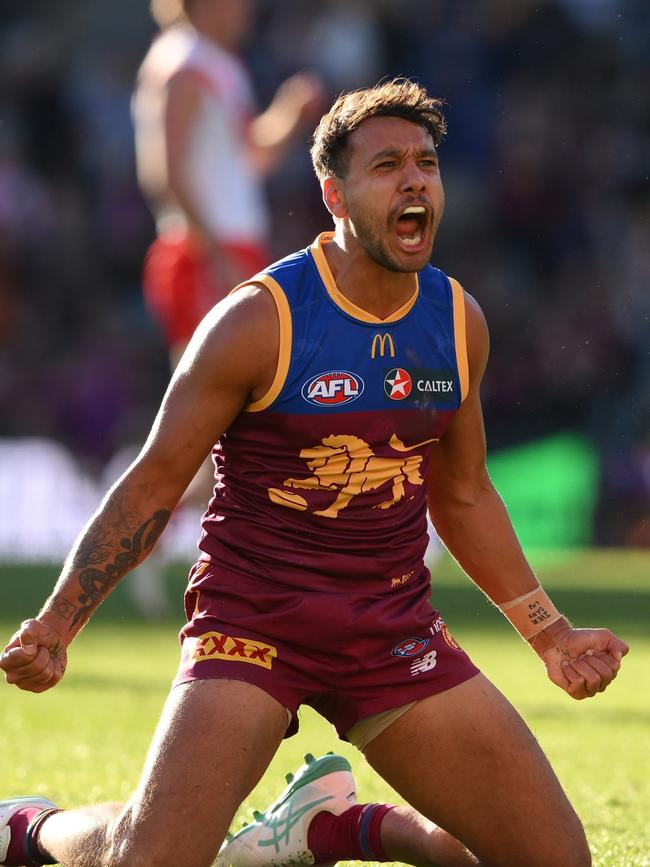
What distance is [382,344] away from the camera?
168 inches

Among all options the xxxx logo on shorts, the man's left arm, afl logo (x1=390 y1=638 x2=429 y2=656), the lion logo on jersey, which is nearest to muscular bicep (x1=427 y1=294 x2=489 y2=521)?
the man's left arm

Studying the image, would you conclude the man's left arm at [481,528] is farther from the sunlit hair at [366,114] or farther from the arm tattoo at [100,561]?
the arm tattoo at [100,561]

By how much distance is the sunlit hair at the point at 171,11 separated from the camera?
28.9ft

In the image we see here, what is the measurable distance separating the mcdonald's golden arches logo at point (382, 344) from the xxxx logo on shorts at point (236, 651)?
2.50 feet

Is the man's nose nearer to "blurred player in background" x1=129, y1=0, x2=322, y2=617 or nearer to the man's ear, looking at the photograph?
the man's ear

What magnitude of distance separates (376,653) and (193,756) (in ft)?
1.79

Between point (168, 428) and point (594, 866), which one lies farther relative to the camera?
point (594, 866)

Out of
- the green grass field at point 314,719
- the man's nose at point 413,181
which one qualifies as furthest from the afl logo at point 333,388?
the green grass field at point 314,719

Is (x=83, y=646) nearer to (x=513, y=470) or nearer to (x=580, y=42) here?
(x=513, y=470)

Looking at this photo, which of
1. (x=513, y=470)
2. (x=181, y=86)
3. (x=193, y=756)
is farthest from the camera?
(x=513, y=470)

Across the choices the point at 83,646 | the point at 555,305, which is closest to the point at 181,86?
the point at 83,646

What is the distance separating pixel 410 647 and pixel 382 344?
2.47 feet

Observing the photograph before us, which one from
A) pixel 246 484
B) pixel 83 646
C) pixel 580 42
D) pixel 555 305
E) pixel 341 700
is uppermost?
pixel 580 42

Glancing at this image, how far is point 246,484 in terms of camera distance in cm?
430
